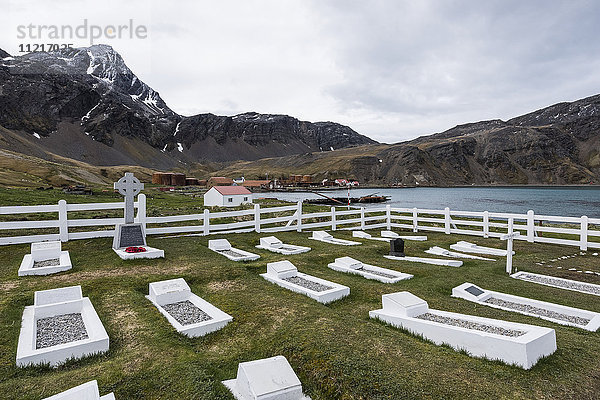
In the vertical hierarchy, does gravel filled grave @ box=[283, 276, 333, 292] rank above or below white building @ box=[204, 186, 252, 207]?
below

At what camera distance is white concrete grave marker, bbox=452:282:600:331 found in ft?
21.2

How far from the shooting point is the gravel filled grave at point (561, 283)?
28.3 feet

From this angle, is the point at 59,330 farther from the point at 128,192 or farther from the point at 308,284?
the point at 128,192

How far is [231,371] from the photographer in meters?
4.65

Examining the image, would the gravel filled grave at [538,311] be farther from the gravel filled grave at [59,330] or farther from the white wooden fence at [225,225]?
the gravel filled grave at [59,330]

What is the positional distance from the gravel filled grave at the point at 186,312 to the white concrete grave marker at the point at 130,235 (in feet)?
13.7

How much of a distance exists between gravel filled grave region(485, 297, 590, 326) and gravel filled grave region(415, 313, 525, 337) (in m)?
2.16

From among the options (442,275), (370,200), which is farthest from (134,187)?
(370,200)

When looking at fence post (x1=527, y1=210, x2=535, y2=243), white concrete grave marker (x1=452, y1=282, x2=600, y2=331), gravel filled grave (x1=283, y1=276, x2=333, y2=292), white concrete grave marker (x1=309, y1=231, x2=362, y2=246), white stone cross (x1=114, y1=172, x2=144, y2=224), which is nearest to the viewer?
white concrete grave marker (x1=452, y1=282, x2=600, y2=331)

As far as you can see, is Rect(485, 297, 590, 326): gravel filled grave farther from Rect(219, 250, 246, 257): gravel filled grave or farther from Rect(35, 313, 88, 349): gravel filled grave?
Rect(35, 313, 88, 349): gravel filled grave

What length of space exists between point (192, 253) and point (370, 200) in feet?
255

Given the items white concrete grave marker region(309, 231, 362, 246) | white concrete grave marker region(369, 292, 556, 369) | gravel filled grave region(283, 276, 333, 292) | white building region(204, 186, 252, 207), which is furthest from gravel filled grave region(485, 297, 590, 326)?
white building region(204, 186, 252, 207)

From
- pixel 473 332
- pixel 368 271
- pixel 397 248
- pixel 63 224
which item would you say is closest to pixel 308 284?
pixel 368 271

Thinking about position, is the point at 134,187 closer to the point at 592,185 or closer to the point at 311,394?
the point at 311,394
